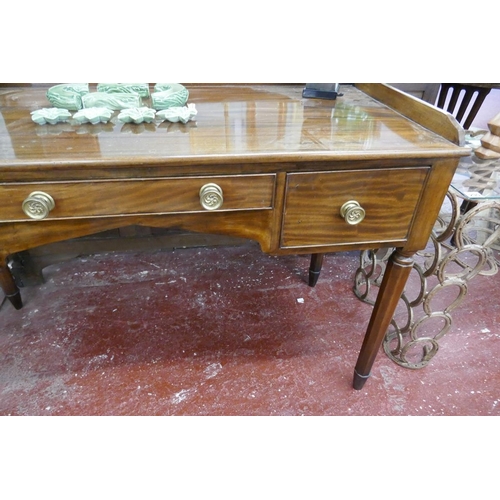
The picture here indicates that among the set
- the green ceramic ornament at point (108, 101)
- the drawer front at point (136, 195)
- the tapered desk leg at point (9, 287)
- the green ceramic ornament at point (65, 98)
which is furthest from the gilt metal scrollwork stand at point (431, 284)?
the tapered desk leg at point (9, 287)

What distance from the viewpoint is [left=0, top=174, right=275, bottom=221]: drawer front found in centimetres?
63

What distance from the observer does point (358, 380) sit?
3.55 ft

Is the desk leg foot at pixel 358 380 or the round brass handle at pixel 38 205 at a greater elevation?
the round brass handle at pixel 38 205

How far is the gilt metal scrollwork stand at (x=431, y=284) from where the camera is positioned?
107 cm

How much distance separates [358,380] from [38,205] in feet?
3.08

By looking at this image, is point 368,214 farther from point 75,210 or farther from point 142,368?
point 142,368

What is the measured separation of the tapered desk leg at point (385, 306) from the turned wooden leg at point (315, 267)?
0.47 m

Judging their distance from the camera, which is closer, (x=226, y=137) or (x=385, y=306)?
(x=226, y=137)

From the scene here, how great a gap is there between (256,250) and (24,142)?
1.14 m

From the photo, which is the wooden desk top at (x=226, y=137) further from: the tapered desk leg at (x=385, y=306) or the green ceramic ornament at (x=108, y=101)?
the tapered desk leg at (x=385, y=306)

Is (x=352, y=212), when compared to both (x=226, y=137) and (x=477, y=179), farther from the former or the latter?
(x=477, y=179)

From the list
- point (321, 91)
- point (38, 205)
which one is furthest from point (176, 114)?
point (321, 91)

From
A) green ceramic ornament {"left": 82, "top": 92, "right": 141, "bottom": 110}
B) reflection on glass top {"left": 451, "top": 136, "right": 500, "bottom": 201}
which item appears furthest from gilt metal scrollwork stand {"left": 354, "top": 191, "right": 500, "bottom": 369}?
green ceramic ornament {"left": 82, "top": 92, "right": 141, "bottom": 110}

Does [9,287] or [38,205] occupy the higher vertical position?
[38,205]
